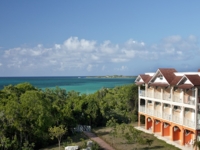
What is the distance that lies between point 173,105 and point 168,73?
11.1ft

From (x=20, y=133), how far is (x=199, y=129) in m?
16.4

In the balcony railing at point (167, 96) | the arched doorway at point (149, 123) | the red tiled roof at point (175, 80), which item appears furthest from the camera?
the arched doorway at point (149, 123)

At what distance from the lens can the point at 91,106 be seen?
32.3 metres

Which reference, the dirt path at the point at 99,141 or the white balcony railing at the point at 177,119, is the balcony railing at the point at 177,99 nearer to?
the white balcony railing at the point at 177,119

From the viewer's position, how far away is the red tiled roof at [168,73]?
25127 millimetres

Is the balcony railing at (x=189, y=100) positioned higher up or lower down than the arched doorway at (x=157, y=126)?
higher up

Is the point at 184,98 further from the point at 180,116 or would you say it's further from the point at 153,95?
the point at 153,95

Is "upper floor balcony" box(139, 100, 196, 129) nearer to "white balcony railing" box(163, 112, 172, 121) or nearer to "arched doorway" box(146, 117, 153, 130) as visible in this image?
"white balcony railing" box(163, 112, 172, 121)

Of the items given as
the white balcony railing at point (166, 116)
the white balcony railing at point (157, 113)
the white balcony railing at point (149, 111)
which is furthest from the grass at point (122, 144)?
the white balcony railing at point (149, 111)

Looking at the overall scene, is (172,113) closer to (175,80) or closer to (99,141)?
(175,80)

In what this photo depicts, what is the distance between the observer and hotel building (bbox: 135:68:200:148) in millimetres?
21737

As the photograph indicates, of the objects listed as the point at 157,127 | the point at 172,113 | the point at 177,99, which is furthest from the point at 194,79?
the point at 157,127

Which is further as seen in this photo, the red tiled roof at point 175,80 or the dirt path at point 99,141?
the red tiled roof at point 175,80

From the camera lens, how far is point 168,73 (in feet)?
84.9
